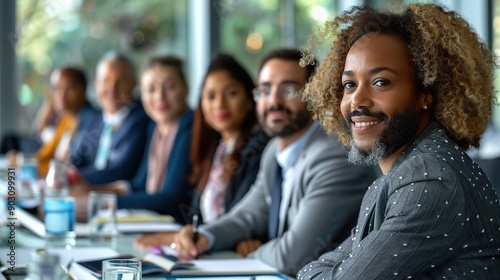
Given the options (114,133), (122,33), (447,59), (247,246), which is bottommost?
(247,246)

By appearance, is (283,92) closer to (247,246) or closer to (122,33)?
(247,246)

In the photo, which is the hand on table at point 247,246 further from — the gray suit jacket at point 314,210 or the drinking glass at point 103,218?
the drinking glass at point 103,218

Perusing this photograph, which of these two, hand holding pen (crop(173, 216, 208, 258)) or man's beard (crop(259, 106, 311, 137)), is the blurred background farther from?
hand holding pen (crop(173, 216, 208, 258))

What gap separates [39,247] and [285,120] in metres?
0.92

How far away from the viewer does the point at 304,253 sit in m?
2.51

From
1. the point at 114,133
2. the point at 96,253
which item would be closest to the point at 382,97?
the point at 96,253

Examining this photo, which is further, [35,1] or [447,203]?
[35,1]

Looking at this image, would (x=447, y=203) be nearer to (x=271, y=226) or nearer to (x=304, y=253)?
(x=304, y=253)

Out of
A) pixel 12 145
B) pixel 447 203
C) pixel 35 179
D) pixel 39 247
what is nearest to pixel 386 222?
pixel 447 203

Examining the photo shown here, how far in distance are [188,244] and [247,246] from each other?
0.31 m

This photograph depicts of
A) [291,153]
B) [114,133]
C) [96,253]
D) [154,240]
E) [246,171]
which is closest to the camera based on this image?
[96,253]

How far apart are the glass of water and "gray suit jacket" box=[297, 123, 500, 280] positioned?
0.41 meters

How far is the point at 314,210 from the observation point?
2562 mm

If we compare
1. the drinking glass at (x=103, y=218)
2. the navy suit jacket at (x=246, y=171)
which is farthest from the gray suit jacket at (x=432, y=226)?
the navy suit jacket at (x=246, y=171)
